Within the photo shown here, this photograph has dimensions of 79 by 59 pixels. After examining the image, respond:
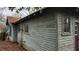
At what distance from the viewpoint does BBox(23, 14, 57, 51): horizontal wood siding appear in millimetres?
1999

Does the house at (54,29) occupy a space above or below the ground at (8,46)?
above

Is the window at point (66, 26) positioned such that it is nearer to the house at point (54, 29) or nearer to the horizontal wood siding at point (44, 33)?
the house at point (54, 29)

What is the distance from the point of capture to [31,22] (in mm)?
2246

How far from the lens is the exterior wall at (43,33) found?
200 centimetres

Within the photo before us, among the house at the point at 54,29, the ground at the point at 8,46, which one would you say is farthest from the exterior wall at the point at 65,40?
the ground at the point at 8,46

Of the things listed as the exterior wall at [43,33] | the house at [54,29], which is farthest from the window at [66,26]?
the exterior wall at [43,33]

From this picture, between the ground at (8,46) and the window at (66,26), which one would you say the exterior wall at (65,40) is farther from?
the ground at (8,46)

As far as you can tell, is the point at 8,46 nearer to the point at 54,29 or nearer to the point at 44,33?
the point at 44,33

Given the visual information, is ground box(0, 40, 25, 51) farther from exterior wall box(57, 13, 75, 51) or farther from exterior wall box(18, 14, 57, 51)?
exterior wall box(57, 13, 75, 51)

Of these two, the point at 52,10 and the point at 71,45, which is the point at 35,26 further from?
the point at 71,45

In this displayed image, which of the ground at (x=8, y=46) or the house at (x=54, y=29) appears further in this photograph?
the ground at (x=8, y=46)

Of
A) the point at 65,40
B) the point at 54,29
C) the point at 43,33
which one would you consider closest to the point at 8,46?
the point at 43,33

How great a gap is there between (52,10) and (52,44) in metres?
0.54
